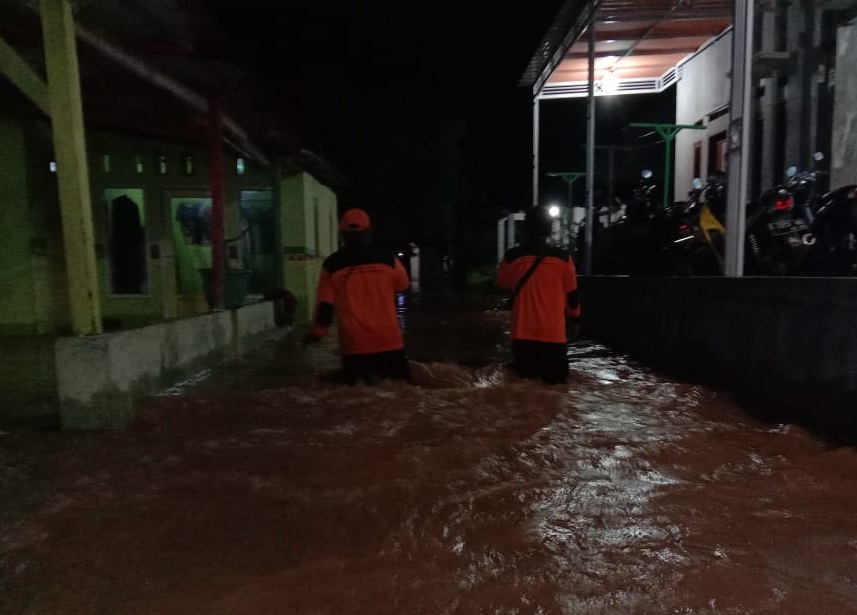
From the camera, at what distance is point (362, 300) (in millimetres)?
4441

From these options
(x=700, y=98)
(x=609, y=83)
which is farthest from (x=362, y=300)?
(x=609, y=83)

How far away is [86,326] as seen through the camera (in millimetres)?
3898

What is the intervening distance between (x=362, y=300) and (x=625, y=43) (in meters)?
8.77

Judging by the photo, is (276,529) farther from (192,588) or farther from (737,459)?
(737,459)

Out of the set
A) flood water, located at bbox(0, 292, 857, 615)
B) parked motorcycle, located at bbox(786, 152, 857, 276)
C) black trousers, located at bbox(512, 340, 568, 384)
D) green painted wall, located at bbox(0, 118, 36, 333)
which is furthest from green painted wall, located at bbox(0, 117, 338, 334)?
parked motorcycle, located at bbox(786, 152, 857, 276)

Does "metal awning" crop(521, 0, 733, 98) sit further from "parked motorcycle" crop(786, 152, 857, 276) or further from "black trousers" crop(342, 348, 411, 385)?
"black trousers" crop(342, 348, 411, 385)

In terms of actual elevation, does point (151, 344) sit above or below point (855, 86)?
below

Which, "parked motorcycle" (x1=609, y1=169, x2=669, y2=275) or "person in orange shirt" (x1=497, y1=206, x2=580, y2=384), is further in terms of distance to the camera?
"parked motorcycle" (x1=609, y1=169, x2=669, y2=275)

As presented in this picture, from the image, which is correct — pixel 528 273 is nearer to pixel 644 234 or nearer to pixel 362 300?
pixel 362 300

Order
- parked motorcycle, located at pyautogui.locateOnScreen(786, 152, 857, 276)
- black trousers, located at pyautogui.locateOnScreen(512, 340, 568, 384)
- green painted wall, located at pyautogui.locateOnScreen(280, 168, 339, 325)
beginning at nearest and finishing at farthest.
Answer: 1. black trousers, located at pyautogui.locateOnScreen(512, 340, 568, 384)
2. parked motorcycle, located at pyautogui.locateOnScreen(786, 152, 857, 276)
3. green painted wall, located at pyautogui.locateOnScreen(280, 168, 339, 325)

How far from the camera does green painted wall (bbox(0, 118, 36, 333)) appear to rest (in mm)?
7438

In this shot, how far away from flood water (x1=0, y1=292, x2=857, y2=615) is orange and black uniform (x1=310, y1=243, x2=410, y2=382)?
351 mm

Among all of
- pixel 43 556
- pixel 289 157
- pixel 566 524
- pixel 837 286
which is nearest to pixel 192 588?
pixel 43 556

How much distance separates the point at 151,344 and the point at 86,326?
804 millimetres
